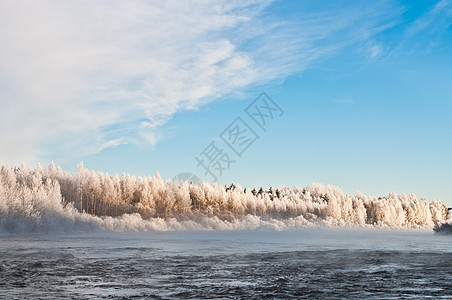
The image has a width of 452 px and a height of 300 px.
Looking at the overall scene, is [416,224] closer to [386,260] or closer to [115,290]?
[386,260]

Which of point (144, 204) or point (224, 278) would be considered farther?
point (144, 204)

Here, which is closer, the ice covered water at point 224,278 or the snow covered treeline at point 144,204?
the ice covered water at point 224,278

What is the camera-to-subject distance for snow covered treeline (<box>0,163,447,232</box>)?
78.6 meters

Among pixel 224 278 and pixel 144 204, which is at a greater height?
pixel 144 204

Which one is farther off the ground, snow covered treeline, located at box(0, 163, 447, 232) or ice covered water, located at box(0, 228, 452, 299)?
snow covered treeline, located at box(0, 163, 447, 232)

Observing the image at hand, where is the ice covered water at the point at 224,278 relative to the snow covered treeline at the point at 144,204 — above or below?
below

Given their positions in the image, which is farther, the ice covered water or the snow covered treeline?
the snow covered treeline

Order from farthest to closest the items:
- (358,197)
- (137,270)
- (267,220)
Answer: (358,197) → (267,220) → (137,270)

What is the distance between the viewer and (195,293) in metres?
13.5

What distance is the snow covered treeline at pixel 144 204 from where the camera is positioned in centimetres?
7862

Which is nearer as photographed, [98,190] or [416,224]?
[98,190]

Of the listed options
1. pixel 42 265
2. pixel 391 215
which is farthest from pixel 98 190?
pixel 391 215

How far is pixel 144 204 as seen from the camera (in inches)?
4545

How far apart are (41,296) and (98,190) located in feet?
325
